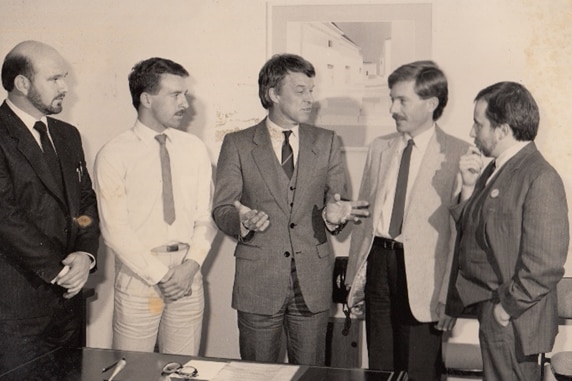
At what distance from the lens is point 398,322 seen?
121 inches

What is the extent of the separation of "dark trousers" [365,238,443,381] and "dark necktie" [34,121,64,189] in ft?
4.82

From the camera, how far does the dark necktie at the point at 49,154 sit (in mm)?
3158

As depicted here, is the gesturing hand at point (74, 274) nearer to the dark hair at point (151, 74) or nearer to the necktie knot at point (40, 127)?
the necktie knot at point (40, 127)

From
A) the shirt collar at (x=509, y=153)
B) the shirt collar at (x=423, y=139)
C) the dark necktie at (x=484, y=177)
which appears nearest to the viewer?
the shirt collar at (x=509, y=153)

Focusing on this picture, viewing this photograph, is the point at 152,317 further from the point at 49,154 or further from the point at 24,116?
the point at 24,116

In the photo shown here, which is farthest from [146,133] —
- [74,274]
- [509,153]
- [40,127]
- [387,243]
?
[509,153]

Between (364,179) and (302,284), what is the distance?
0.59 m

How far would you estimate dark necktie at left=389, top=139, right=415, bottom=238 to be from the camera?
3.07 m

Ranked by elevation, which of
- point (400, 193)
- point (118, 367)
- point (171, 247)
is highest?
point (400, 193)

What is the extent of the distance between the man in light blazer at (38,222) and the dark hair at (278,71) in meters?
0.96

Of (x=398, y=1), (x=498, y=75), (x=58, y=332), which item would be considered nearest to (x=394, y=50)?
(x=398, y=1)

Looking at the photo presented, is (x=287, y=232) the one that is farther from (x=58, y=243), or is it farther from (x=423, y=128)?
(x=58, y=243)

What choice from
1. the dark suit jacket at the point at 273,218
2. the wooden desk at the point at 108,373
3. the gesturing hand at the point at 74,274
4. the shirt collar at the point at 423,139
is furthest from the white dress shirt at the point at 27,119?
the shirt collar at the point at 423,139

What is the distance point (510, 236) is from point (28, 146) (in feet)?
6.84
